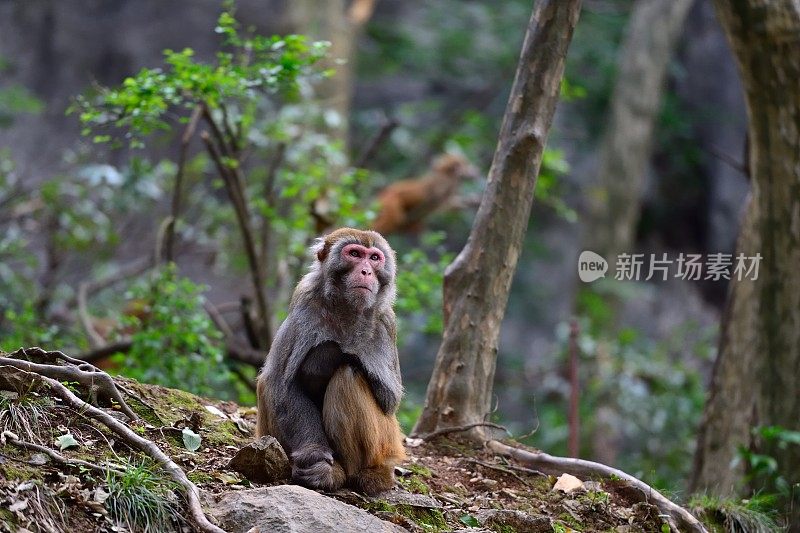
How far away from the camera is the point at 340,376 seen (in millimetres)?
4859

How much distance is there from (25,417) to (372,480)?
1.76 m

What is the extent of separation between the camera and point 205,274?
54.0ft

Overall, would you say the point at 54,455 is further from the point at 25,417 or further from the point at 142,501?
the point at 142,501

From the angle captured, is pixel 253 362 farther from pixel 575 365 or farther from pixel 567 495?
pixel 567 495

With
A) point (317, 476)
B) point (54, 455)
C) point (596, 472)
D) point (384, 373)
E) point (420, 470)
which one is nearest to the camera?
point (54, 455)

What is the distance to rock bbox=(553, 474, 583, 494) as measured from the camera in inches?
222

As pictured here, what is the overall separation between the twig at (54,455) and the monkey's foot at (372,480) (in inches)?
49.8

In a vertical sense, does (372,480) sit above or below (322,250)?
below

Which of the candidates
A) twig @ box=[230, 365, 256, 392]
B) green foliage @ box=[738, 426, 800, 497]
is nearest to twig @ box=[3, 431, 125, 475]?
twig @ box=[230, 365, 256, 392]

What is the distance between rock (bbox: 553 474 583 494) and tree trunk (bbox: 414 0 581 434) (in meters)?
0.75

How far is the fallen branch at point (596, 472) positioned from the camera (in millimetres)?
5359

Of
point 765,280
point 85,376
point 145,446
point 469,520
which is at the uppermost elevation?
point 765,280

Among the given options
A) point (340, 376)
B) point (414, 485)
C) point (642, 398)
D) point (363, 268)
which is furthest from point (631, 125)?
point (340, 376)

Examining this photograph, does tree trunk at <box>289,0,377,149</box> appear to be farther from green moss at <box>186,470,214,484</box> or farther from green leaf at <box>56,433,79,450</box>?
green leaf at <box>56,433,79,450</box>
